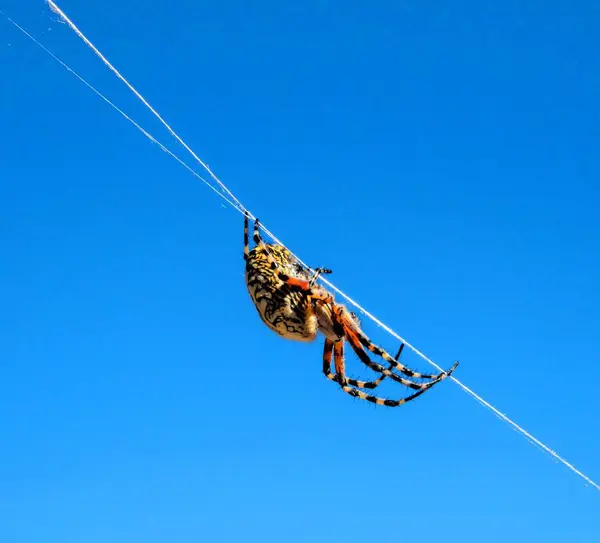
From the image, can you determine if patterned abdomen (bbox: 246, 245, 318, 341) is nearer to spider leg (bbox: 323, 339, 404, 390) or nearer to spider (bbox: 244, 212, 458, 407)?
spider (bbox: 244, 212, 458, 407)

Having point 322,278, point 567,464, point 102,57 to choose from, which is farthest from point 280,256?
point 567,464

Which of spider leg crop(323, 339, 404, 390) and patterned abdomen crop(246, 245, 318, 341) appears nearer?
patterned abdomen crop(246, 245, 318, 341)

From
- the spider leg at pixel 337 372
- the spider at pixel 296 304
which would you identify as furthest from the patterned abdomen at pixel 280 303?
the spider leg at pixel 337 372

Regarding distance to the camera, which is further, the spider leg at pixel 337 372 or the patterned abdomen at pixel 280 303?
the spider leg at pixel 337 372

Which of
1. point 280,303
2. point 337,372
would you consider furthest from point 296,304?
point 337,372

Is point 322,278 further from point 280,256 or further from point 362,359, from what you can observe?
point 362,359

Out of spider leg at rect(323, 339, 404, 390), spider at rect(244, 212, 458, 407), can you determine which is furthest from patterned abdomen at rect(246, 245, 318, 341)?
spider leg at rect(323, 339, 404, 390)

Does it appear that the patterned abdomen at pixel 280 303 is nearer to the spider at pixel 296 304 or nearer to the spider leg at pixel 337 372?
the spider at pixel 296 304
